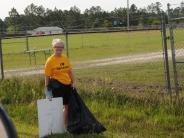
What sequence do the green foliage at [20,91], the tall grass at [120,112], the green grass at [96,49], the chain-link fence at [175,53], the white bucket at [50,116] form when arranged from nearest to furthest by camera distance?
the white bucket at [50,116] < the tall grass at [120,112] < the chain-link fence at [175,53] < the green foliage at [20,91] < the green grass at [96,49]

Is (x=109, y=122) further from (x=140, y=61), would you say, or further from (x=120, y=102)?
(x=140, y=61)

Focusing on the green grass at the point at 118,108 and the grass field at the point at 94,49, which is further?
the grass field at the point at 94,49

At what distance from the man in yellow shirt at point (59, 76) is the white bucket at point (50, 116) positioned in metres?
0.25

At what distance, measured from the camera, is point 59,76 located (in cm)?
857

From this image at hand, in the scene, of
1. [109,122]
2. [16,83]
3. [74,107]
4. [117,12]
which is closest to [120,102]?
[109,122]

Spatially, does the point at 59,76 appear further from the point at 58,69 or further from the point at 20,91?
the point at 20,91

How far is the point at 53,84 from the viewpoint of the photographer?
28.1 ft

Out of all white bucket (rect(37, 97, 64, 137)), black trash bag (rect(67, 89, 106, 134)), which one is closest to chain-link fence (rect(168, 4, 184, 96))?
black trash bag (rect(67, 89, 106, 134))

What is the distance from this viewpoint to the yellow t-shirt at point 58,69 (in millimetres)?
8516

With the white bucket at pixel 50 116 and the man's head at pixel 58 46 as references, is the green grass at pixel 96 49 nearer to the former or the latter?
the man's head at pixel 58 46

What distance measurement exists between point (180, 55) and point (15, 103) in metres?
13.1

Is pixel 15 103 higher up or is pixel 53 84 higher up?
pixel 53 84

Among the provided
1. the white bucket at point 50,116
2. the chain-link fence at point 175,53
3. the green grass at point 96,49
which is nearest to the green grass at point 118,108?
the white bucket at point 50,116

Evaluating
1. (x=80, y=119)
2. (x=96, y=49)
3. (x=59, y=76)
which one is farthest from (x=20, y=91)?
(x=96, y=49)
